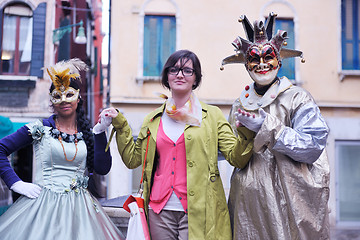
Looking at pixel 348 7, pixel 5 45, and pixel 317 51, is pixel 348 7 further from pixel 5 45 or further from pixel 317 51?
pixel 5 45

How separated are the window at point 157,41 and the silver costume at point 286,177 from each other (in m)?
7.28

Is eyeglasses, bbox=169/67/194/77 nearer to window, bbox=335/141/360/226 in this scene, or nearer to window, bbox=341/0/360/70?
window, bbox=335/141/360/226

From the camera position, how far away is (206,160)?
2951 millimetres

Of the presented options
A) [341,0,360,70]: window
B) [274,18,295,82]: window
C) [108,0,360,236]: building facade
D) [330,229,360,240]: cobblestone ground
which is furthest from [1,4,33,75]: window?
[330,229,360,240]: cobblestone ground

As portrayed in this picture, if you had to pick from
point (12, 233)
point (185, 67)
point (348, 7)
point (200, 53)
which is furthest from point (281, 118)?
point (348, 7)

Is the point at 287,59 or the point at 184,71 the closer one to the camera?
the point at 184,71

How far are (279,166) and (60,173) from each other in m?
1.52

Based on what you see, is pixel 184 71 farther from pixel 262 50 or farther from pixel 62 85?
pixel 62 85

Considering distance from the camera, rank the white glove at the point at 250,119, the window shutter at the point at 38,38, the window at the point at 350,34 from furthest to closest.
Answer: the window at the point at 350,34 → the window shutter at the point at 38,38 → the white glove at the point at 250,119

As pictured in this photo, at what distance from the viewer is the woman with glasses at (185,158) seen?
2.88 meters

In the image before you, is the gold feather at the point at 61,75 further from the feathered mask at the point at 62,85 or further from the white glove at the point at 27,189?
the white glove at the point at 27,189

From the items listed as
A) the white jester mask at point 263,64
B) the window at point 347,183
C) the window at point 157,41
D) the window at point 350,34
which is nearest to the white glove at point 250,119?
the white jester mask at point 263,64

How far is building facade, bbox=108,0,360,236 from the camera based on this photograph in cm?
1007

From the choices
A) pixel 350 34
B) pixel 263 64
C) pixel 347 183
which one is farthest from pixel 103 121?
pixel 350 34
